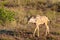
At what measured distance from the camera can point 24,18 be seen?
11.2 m

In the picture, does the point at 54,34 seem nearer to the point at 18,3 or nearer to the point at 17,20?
the point at 17,20

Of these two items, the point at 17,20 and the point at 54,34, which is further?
the point at 17,20

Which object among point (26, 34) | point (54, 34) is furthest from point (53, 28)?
point (26, 34)

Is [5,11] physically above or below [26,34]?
above

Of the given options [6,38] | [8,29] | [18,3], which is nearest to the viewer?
[6,38]

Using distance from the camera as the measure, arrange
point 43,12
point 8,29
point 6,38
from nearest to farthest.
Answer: point 6,38
point 8,29
point 43,12

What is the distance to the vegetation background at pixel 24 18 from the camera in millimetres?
9592

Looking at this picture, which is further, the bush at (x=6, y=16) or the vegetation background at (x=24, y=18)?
the bush at (x=6, y=16)

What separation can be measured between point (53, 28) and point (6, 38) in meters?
2.21

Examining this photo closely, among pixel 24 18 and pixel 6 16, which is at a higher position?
pixel 6 16

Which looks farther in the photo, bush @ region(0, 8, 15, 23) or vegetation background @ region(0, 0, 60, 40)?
bush @ region(0, 8, 15, 23)

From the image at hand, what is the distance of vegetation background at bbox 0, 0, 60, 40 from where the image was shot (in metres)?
9.59

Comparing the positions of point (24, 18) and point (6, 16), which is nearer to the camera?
point (6, 16)

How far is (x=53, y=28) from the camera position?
10.5m
